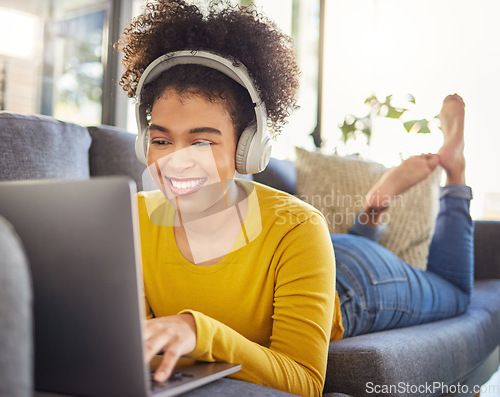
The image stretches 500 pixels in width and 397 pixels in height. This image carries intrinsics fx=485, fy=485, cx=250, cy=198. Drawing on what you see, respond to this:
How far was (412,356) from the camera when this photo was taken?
990mm

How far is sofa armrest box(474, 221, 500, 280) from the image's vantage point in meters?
1.88

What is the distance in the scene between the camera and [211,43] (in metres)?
0.94

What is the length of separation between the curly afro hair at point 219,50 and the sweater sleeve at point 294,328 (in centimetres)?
27

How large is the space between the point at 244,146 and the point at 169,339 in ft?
1.52

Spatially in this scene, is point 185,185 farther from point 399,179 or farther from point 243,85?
point 399,179

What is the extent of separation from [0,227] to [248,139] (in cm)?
64

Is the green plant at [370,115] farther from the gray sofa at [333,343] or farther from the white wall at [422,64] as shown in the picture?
the gray sofa at [333,343]

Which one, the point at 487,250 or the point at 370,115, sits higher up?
the point at 370,115

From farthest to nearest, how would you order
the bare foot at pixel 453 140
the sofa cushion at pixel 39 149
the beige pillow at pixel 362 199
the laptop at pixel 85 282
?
the beige pillow at pixel 362 199 → the bare foot at pixel 453 140 → the sofa cushion at pixel 39 149 → the laptop at pixel 85 282

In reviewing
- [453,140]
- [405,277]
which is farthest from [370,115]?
[405,277]

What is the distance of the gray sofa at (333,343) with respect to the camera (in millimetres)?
319

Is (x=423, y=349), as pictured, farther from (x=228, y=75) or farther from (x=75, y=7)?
(x=75, y=7)

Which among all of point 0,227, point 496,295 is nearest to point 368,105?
point 496,295

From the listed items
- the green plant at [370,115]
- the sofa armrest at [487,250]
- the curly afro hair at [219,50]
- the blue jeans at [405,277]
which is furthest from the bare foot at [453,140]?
the curly afro hair at [219,50]
